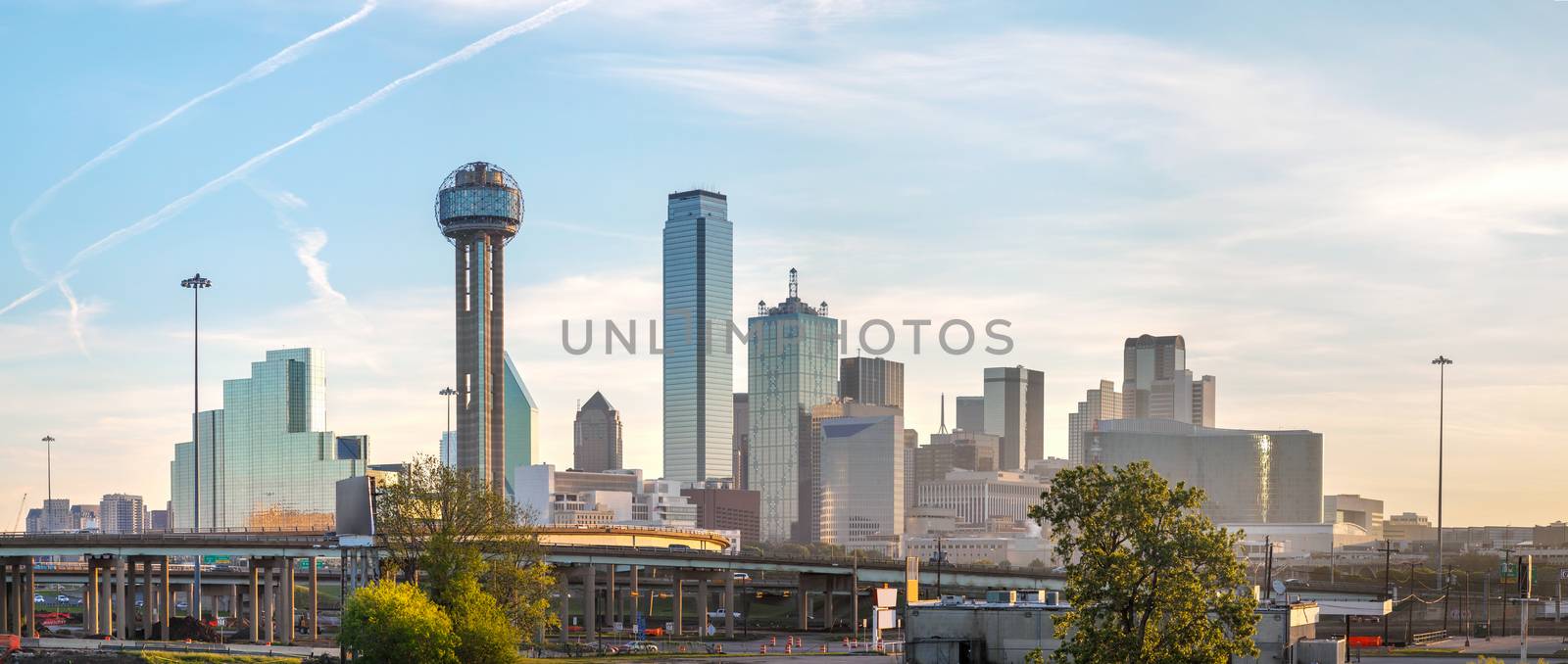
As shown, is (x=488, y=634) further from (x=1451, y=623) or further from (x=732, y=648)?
(x=1451, y=623)

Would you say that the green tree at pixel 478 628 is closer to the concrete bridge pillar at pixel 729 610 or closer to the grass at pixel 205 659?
the grass at pixel 205 659

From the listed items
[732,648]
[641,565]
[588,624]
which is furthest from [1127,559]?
[641,565]

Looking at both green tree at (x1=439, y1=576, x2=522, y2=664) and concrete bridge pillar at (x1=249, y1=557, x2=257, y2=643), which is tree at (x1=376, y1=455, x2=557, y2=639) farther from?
concrete bridge pillar at (x1=249, y1=557, x2=257, y2=643)

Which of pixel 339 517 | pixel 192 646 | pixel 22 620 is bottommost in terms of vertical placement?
pixel 22 620

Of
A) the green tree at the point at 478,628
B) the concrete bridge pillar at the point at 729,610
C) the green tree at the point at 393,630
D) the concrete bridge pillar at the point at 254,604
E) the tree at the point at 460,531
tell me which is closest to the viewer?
the green tree at the point at 393,630

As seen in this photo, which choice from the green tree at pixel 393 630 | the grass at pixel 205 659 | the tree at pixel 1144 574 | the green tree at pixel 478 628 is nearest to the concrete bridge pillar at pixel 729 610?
the grass at pixel 205 659

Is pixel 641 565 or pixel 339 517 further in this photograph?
pixel 641 565
